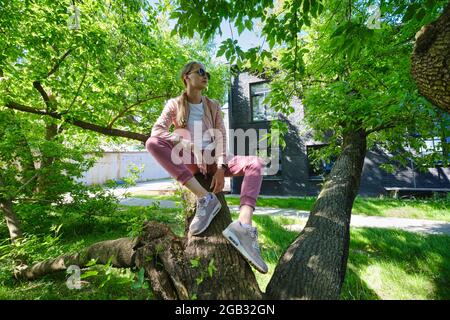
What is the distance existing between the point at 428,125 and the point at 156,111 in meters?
7.49

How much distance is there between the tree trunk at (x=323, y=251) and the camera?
186 cm

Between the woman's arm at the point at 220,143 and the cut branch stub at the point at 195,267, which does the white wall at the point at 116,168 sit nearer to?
the woman's arm at the point at 220,143

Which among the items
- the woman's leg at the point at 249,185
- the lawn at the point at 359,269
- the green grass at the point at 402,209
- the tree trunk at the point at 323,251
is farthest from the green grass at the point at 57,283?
the green grass at the point at 402,209

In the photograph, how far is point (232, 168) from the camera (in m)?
2.43

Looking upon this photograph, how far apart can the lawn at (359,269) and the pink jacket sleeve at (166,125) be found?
1182mm

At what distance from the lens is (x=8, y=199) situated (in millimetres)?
3789

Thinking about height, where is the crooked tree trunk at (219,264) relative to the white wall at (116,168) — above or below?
below

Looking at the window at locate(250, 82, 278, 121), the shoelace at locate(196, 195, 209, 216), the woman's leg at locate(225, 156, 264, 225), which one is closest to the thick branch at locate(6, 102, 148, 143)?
the shoelace at locate(196, 195, 209, 216)

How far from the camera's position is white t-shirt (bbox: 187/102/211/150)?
2.52 meters

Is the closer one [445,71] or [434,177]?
[445,71]
